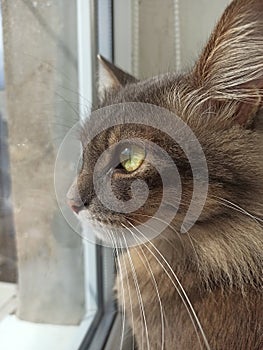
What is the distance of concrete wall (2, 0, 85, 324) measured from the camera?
101 centimetres

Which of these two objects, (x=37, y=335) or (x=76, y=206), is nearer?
(x=76, y=206)

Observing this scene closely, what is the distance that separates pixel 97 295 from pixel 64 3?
27.7 inches

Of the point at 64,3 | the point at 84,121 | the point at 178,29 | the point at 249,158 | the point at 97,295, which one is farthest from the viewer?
the point at 178,29

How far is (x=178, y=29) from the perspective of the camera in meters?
1.47

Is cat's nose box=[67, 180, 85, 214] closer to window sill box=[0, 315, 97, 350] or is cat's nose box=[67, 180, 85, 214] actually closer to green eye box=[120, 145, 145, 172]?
green eye box=[120, 145, 145, 172]

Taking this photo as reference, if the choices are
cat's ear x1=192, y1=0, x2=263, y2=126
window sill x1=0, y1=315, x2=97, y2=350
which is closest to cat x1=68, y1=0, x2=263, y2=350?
cat's ear x1=192, y1=0, x2=263, y2=126

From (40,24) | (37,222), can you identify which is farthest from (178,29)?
(37,222)

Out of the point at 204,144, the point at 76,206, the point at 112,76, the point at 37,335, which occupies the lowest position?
the point at 37,335

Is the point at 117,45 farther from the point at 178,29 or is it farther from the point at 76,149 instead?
the point at 76,149

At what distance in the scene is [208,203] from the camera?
2.57 feet

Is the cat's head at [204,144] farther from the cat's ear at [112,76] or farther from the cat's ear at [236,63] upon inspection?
the cat's ear at [112,76]

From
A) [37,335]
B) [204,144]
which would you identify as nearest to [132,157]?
[204,144]

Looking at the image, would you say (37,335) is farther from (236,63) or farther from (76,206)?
(236,63)

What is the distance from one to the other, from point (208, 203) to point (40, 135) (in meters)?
0.47
